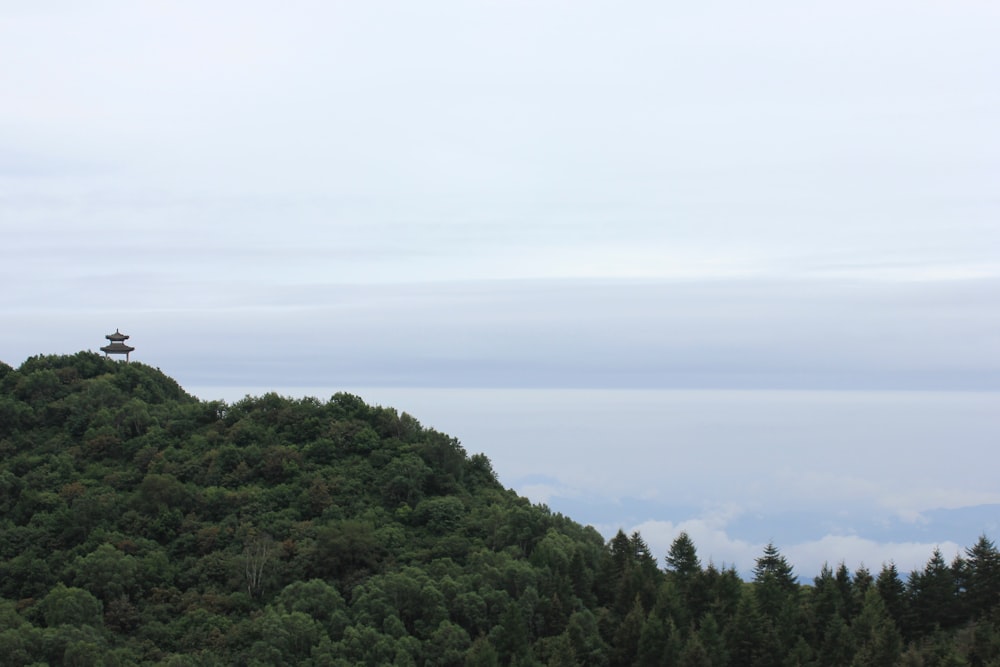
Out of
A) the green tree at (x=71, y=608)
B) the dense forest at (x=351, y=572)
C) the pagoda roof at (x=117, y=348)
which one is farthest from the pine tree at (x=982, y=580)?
the pagoda roof at (x=117, y=348)

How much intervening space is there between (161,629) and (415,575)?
13675 millimetres

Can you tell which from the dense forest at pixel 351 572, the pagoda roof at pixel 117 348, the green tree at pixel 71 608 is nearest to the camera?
the dense forest at pixel 351 572

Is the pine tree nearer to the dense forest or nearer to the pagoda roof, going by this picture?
the dense forest

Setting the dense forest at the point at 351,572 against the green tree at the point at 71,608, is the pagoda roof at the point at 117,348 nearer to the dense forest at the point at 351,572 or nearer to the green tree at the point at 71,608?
the dense forest at the point at 351,572

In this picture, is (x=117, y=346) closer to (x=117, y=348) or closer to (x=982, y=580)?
(x=117, y=348)

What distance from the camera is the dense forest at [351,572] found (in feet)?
165

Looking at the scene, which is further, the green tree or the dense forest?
the green tree

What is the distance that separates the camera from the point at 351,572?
2279 inches

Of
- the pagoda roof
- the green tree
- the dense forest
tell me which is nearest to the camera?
the dense forest

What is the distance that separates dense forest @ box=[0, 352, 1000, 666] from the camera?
50438 millimetres

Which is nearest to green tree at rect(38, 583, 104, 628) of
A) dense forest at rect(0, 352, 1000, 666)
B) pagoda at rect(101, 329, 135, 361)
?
dense forest at rect(0, 352, 1000, 666)

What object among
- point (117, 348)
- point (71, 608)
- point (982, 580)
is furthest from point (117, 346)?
point (982, 580)

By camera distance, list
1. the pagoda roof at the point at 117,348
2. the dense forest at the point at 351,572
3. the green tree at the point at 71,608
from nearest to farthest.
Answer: the dense forest at the point at 351,572
the green tree at the point at 71,608
the pagoda roof at the point at 117,348

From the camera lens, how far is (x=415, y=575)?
183 feet
